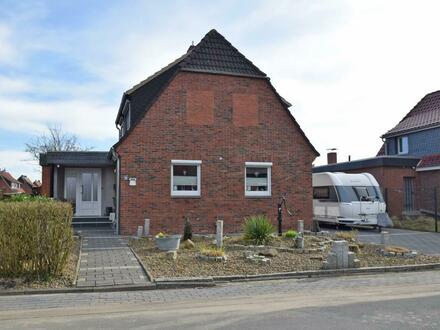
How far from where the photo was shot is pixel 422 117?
3425cm

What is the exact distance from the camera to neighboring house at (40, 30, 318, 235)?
18.5 m

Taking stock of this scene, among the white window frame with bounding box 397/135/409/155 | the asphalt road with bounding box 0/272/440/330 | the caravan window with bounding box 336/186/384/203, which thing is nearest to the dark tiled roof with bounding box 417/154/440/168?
the white window frame with bounding box 397/135/409/155

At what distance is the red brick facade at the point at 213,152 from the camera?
18.4 m

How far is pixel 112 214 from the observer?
69.5 ft

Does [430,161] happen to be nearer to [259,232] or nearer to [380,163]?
[380,163]

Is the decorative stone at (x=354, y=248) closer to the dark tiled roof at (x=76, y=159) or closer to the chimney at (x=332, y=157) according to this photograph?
the dark tiled roof at (x=76, y=159)

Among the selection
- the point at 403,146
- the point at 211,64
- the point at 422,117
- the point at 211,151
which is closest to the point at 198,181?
the point at 211,151

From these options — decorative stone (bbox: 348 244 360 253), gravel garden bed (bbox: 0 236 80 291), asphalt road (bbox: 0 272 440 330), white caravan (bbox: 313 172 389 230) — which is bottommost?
asphalt road (bbox: 0 272 440 330)

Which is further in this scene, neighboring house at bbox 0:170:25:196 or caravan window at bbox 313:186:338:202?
neighboring house at bbox 0:170:25:196

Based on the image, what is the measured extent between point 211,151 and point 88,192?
7.46 meters

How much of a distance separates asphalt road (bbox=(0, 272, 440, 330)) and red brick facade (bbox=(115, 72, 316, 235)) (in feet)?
29.4

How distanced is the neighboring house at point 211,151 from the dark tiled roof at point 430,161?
404 inches

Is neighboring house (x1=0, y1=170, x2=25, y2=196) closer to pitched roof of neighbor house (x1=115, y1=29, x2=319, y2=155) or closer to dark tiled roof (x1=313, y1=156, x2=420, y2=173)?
A: dark tiled roof (x1=313, y1=156, x2=420, y2=173)

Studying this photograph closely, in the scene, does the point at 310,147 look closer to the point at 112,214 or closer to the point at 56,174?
the point at 112,214
